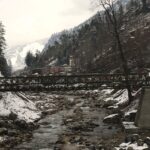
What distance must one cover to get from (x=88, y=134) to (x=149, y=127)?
6.99 m

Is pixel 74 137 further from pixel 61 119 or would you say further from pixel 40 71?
pixel 40 71

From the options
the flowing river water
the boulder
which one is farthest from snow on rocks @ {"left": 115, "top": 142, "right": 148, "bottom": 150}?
the boulder

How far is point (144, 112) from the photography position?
38188 millimetres

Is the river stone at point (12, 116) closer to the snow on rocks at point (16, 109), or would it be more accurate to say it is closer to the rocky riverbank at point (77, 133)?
the rocky riverbank at point (77, 133)

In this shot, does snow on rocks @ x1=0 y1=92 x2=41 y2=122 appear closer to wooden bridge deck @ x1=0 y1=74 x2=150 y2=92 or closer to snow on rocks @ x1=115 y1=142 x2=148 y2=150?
wooden bridge deck @ x1=0 y1=74 x2=150 y2=92

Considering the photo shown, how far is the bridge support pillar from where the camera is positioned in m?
36.7

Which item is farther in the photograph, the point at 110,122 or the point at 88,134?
the point at 110,122

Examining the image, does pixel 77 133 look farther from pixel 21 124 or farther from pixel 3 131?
pixel 21 124

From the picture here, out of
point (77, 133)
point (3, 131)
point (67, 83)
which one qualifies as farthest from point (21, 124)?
point (77, 133)

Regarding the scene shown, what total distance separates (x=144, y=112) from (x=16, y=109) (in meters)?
21.5

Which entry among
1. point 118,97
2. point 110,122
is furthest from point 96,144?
point 118,97

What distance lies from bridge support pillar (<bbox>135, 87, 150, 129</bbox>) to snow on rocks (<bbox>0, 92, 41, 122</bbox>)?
16666 mm

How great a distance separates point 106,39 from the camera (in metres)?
159

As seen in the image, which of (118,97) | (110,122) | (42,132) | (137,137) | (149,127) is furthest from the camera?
(118,97)
